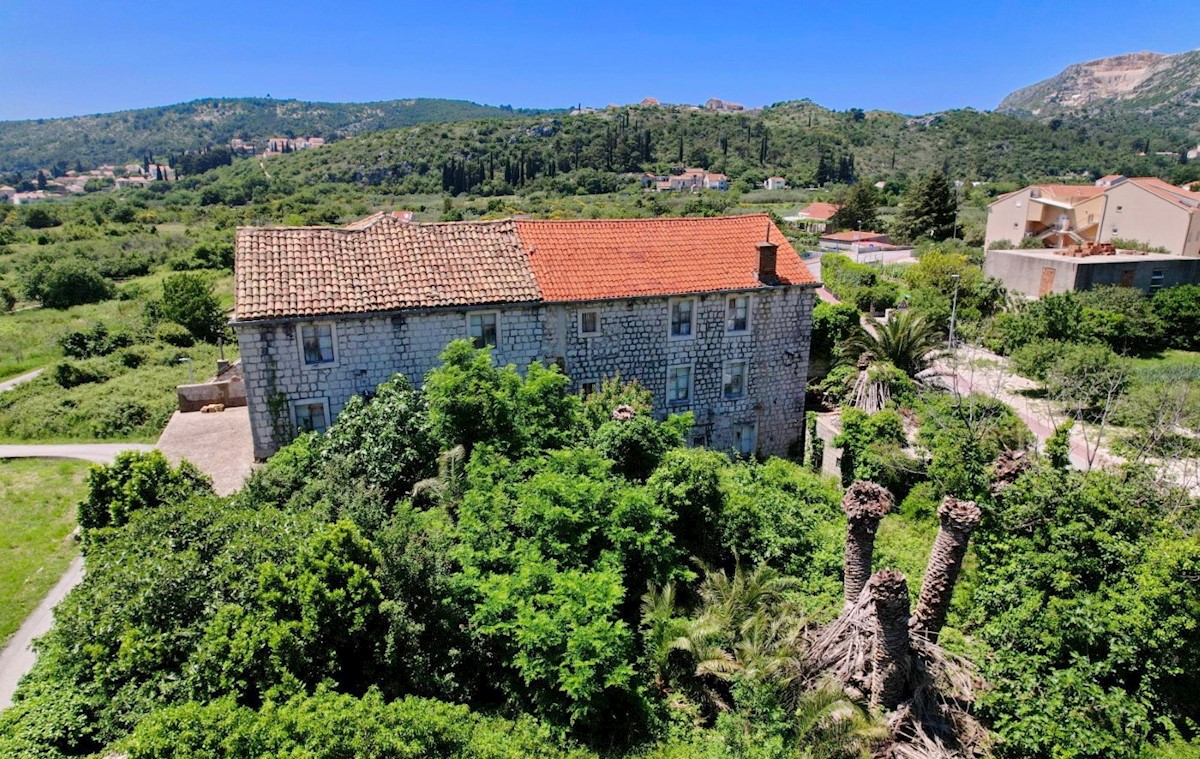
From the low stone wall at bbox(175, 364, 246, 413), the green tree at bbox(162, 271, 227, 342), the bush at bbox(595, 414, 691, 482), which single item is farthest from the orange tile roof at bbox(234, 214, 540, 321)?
the green tree at bbox(162, 271, 227, 342)

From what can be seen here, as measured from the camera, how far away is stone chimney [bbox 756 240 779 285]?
2333 cm

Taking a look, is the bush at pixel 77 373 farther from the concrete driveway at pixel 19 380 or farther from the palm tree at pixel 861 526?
the palm tree at pixel 861 526

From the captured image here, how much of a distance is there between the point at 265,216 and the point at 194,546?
83232mm

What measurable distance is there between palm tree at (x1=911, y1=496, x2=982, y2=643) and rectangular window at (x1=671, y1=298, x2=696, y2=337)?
12.1 metres

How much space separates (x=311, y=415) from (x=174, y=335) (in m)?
32.7

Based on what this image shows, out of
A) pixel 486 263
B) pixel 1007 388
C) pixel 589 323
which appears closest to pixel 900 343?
pixel 1007 388

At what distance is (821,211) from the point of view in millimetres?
90188

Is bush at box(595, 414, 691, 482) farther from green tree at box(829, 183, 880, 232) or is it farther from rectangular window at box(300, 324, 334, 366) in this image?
green tree at box(829, 183, 880, 232)

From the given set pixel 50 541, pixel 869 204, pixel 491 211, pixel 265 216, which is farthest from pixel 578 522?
pixel 265 216

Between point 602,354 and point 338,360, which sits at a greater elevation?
point 338,360

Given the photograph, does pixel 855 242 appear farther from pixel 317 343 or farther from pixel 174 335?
pixel 317 343

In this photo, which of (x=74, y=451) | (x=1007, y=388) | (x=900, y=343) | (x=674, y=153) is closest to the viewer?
(x=74, y=451)

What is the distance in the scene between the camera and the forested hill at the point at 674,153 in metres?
117

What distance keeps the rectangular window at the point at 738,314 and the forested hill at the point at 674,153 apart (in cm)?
8867
